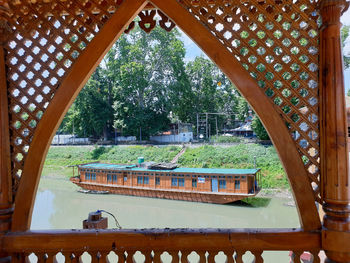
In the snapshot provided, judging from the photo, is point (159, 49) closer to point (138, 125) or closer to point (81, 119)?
point (138, 125)

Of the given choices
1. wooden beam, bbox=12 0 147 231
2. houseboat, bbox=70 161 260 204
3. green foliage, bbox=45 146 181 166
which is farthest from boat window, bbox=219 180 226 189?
wooden beam, bbox=12 0 147 231

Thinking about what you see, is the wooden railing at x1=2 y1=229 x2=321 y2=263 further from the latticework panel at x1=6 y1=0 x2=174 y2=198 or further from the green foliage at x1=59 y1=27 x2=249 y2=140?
the green foliage at x1=59 y1=27 x2=249 y2=140

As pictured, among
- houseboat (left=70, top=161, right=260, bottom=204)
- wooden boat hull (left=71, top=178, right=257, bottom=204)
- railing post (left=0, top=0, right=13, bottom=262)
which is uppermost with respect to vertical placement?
railing post (left=0, top=0, right=13, bottom=262)

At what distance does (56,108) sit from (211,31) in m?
0.93

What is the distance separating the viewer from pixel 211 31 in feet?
4.16

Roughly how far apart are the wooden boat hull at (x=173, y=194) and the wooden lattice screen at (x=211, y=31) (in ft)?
22.7

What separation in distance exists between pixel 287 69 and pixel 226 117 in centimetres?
1892

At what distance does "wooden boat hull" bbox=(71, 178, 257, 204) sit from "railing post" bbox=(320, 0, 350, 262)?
684cm

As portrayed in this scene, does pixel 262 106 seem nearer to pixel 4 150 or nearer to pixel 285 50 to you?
pixel 285 50

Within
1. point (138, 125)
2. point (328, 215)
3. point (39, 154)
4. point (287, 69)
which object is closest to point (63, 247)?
point (39, 154)

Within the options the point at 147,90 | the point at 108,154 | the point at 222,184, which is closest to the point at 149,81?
the point at 147,90

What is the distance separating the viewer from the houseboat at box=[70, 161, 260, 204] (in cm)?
784

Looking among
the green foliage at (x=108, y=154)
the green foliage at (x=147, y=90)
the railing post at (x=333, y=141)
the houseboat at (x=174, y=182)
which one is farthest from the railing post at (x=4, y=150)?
the green foliage at (x=147, y=90)

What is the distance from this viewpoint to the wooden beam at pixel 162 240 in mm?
1175
